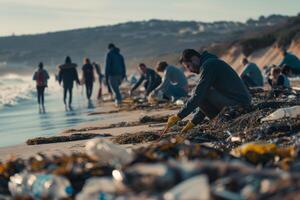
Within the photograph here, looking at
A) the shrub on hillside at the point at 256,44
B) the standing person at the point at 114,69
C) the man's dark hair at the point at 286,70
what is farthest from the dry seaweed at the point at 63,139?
the shrub on hillside at the point at 256,44

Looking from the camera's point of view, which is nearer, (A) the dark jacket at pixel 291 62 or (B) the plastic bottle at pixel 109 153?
(B) the plastic bottle at pixel 109 153

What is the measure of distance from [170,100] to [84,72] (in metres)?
6.97

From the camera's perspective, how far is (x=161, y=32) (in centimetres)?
13912

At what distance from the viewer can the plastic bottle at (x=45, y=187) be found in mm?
4586

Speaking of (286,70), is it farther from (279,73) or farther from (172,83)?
(172,83)

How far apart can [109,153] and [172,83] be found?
1079 centimetres

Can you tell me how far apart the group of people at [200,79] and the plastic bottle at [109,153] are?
328 cm

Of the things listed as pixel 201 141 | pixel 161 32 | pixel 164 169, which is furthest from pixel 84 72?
pixel 161 32

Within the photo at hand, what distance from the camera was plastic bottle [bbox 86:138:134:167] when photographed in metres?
4.63

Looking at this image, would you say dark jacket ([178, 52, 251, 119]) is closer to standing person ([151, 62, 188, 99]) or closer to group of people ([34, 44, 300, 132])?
group of people ([34, 44, 300, 132])

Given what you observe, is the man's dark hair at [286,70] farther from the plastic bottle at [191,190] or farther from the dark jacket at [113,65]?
the plastic bottle at [191,190]

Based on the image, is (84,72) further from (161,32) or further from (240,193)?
(161,32)

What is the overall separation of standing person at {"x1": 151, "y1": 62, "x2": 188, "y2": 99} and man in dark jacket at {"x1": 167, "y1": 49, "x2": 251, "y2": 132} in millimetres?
6175

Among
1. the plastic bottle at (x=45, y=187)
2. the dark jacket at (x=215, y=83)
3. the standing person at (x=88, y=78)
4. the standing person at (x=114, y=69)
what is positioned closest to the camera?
the plastic bottle at (x=45, y=187)
